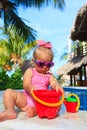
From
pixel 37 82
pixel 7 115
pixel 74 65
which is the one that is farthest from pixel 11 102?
pixel 74 65

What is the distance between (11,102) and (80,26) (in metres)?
13.4

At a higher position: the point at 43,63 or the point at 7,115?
the point at 43,63

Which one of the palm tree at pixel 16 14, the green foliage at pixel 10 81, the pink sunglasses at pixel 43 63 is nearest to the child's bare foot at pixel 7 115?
the pink sunglasses at pixel 43 63

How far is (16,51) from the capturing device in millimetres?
27797

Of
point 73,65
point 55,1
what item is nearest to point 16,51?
point 73,65

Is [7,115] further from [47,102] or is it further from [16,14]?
[16,14]

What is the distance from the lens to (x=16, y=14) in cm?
1426

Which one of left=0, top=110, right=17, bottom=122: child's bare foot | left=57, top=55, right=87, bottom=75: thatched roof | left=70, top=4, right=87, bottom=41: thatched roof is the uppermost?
left=70, top=4, right=87, bottom=41: thatched roof

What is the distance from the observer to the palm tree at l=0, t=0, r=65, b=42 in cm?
1388

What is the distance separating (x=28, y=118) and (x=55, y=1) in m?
12.0

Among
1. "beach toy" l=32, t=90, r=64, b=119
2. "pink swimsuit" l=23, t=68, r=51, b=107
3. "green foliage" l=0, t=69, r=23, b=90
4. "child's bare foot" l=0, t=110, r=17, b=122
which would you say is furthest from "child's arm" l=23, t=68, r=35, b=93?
"green foliage" l=0, t=69, r=23, b=90

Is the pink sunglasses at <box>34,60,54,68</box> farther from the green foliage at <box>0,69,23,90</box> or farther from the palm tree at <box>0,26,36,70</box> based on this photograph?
the palm tree at <box>0,26,36,70</box>

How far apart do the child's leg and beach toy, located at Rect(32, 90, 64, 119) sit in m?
0.24

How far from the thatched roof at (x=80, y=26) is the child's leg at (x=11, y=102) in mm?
12275
